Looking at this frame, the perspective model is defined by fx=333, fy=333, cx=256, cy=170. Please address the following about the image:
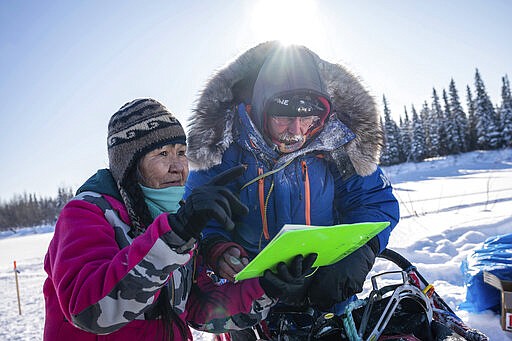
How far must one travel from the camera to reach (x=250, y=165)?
6.23 ft

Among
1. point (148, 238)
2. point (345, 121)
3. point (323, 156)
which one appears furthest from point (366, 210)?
point (148, 238)

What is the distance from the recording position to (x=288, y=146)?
1870mm

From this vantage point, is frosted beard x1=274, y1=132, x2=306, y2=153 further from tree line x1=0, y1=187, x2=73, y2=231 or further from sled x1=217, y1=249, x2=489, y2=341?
tree line x1=0, y1=187, x2=73, y2=231

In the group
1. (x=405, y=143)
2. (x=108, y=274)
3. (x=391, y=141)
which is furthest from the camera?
(x=405, y=143)

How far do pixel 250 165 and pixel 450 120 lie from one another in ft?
147

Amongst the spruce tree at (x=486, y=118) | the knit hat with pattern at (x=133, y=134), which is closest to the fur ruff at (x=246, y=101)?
the knit hat with pattern at (x=133, y=134)

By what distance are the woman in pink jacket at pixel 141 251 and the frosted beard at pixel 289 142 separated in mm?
569

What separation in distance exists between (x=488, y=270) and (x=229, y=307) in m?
2.30

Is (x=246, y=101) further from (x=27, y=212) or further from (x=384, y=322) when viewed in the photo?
(x=27, y=212)

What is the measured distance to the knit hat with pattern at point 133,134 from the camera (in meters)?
1.42

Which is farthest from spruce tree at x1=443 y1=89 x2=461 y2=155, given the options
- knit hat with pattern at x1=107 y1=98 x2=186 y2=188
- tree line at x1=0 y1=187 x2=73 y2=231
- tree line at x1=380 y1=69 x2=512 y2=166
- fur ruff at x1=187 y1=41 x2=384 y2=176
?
tree line at x1=0 y1=187 x2=73 y2=231

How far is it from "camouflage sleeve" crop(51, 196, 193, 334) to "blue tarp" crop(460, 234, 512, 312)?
279 cm

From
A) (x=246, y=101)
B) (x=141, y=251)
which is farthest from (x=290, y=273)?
(x=246, y=101)

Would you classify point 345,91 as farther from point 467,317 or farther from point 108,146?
point 467,317
